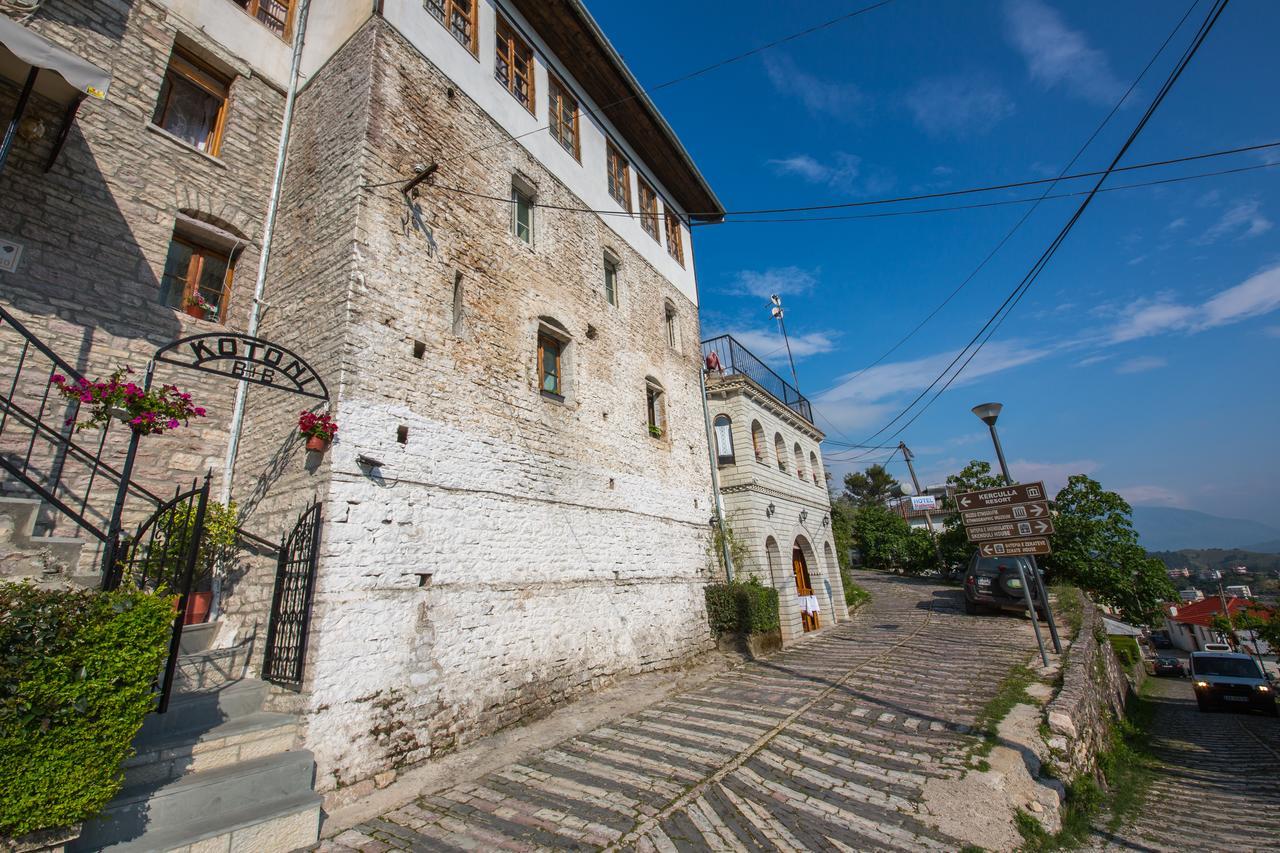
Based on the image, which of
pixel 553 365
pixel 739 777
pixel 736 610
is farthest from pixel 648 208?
pixel 739 777

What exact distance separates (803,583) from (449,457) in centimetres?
1284

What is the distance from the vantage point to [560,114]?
11.3 m

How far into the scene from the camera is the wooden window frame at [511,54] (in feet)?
32.9

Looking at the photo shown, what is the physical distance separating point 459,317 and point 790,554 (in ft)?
36.6

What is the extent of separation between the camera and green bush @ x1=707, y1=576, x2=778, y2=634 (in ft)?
38.7

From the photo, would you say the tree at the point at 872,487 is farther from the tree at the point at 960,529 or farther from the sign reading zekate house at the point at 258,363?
the sign reading zekate house at the point at 258,363

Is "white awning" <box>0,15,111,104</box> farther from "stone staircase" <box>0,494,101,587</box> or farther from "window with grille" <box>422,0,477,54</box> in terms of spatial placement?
"window with grille" <box>422,0,477,54</box>

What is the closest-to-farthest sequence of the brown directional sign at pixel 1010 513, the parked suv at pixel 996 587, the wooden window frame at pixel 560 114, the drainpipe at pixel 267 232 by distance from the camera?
the drainpipe at pixel 267 232, the brown directional sign at pixel 1010 513, the wooden window frame at pixel 560 114, the parked suv at pixel 996 587

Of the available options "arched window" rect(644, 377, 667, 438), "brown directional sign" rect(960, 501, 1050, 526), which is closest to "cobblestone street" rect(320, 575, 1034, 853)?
"brown directional sign" rect(960, 501, 1050, 526)

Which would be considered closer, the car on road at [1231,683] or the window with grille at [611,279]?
the window with grille at [611,279]

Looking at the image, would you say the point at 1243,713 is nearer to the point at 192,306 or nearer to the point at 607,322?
the point at 607,322

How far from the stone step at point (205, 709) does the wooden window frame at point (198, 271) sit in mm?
4728

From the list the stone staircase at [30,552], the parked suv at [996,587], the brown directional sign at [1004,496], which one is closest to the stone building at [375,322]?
the stone staircase at [30,552]

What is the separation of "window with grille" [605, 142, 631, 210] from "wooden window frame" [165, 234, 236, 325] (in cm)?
796
